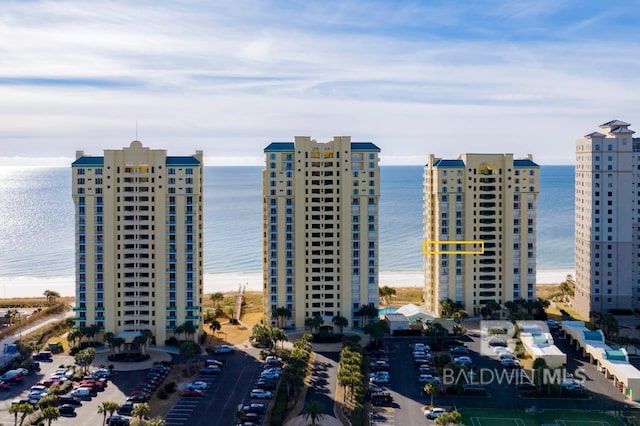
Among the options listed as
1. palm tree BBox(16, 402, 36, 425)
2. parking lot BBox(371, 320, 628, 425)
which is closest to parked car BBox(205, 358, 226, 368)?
parking lot BBox(371, 320, 628, 425)

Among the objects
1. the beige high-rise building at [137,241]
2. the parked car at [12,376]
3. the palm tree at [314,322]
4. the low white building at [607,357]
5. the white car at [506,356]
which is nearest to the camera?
the low white building at [607,357]

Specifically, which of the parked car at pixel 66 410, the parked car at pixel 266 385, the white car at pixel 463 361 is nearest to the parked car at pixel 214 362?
the parked car at pixel 266 385

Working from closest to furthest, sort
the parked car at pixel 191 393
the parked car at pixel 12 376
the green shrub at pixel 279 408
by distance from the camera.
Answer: the green shrub at pixel 279 408
the parked car at pixel 191 393
the parked car at pixel 12 376

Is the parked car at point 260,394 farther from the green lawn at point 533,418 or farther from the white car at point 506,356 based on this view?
the white car at point 506,356

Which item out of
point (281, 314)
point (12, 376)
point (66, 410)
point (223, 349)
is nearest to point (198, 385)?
point (223, 349)

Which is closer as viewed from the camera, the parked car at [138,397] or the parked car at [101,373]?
the parked car at [138,397]

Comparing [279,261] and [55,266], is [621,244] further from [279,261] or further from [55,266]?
[55,266]

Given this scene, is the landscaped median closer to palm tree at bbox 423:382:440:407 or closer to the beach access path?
palm tree at bbox 423:382:440:407
